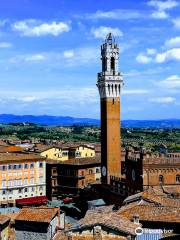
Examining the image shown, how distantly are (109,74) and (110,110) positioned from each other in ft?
14.8

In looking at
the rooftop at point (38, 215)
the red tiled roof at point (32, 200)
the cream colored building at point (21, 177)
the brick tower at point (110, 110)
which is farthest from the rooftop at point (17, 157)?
the rooftop at point (38, 215)

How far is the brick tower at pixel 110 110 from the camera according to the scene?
2509 inches

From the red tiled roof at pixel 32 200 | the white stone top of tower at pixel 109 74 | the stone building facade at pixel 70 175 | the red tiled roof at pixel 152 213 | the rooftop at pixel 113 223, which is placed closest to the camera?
the rooftop at pixel 113 223

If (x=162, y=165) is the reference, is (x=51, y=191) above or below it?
below

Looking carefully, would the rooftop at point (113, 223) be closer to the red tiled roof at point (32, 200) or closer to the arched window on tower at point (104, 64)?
the arched window on tower at point (104, 64)

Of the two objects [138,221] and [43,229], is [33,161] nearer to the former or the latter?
[43,229]

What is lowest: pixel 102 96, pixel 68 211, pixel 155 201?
pixel 68 211

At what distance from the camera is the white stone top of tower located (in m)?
63.7

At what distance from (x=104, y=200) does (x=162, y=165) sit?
10.8 metres

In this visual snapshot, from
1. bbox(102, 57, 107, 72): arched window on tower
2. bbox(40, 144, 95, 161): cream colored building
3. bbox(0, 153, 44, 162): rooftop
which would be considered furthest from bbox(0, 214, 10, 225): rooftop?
bbox(40, 144, 95, 161): cream colored building

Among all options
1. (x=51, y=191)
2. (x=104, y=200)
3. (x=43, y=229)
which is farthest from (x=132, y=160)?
(x=51, y=191)

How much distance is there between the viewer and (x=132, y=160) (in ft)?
183

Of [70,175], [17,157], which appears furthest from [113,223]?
[70,175]

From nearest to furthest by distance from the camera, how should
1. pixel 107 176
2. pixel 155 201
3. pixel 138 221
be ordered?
1. pixel 138 221
2. pixel 155 201
3. pixel 107 176
